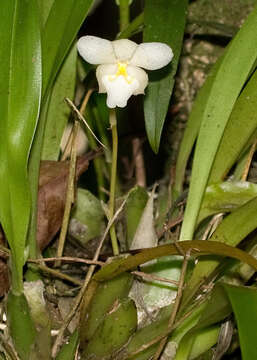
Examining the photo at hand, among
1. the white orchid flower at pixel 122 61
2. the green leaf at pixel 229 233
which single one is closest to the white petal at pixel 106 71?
the white orchid flower at pixel 122 61

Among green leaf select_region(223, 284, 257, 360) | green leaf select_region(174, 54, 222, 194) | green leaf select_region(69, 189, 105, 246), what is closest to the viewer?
green leaf select_region(223, 284, 257, 360)

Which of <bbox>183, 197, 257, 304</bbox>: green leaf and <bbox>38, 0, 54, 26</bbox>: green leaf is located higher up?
<bbox>38, 0, 54, 26</bbox>: green leaf

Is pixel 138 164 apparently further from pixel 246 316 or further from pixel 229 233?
pixel 246 316

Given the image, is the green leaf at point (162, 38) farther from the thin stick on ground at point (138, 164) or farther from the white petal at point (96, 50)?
the thin stick on ground at point (138, 164)

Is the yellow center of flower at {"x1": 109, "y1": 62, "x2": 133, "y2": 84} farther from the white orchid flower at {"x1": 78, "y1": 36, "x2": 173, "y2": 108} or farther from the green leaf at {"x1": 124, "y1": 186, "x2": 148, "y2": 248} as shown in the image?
the green leaf at {"x1": 124, "y1": 186, "x2": 148, "y2": 248}

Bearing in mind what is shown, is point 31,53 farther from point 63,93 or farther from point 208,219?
point 208,219

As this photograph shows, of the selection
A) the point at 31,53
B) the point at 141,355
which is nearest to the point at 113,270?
the point at 141,355

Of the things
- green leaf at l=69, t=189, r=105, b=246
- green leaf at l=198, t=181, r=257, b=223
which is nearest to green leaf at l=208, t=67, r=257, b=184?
green leaf at l=198, t=181, r=257, b=223
